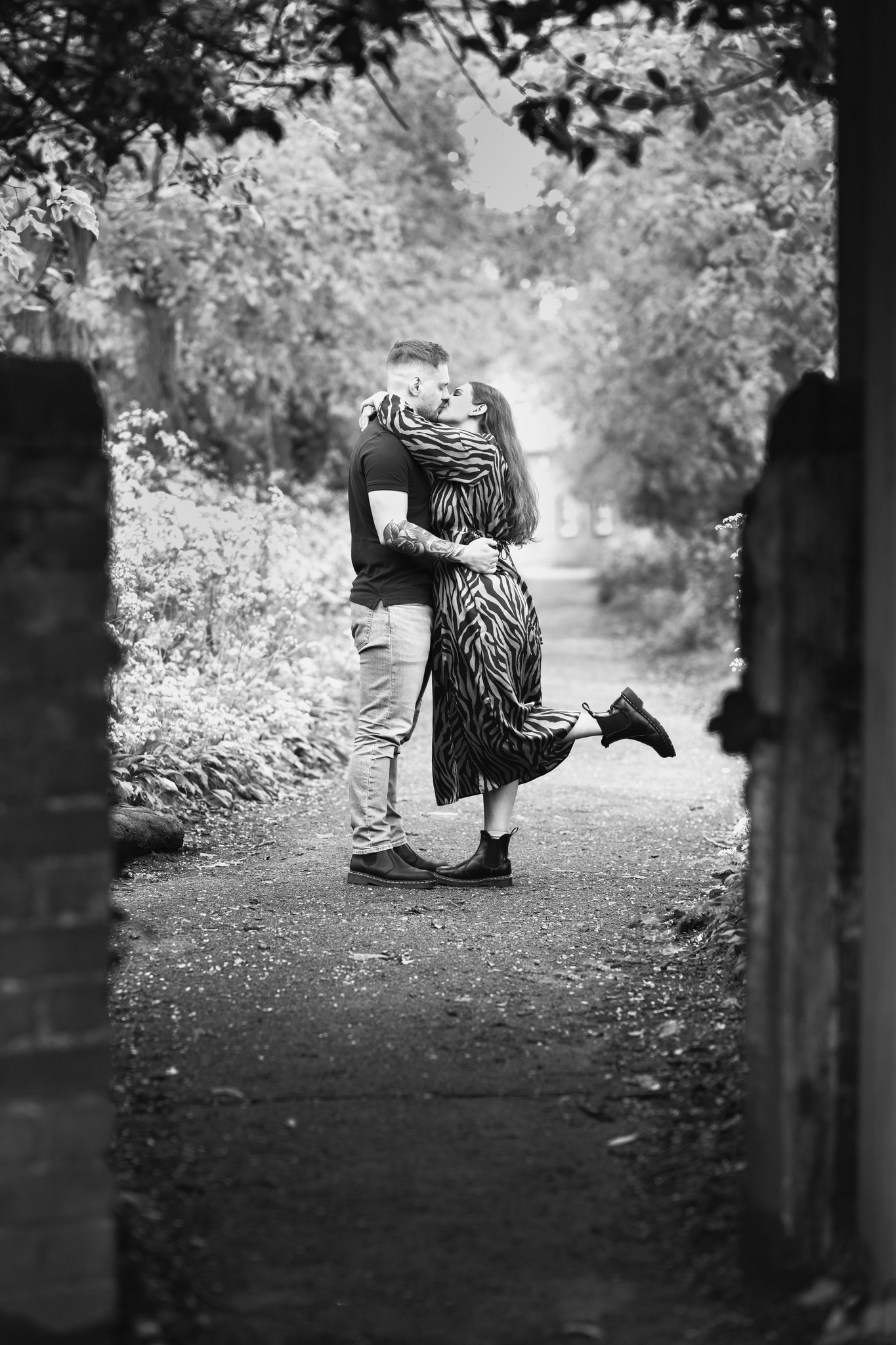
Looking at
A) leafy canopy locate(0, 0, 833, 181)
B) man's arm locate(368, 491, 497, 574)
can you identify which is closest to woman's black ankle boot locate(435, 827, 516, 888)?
man's arm locate(368, 491, 497, 574)

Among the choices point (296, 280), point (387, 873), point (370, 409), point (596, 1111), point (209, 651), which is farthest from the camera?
point (296, 280)

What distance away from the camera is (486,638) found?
20.9ft

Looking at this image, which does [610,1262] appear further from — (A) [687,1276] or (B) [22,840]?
(B) [22,840]

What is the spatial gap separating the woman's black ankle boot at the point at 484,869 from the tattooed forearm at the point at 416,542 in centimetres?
127

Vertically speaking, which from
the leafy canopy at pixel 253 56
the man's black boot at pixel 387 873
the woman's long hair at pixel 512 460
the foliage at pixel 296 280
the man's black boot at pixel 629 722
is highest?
the foliage at pixel 296 280

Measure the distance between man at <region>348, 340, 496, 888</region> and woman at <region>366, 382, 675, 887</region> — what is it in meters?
0.07

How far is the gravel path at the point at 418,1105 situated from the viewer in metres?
2.94

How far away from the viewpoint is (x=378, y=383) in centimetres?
1762

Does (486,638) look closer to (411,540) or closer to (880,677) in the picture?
(411,540)

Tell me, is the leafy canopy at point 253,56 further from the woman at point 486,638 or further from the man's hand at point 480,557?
the man's hand at point 480,557

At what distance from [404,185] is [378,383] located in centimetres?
262

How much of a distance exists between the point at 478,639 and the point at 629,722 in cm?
78

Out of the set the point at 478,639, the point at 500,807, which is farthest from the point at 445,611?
the point at 500,807

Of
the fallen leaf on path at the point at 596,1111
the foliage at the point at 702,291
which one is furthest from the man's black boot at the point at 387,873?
the foliage at the point at 702,291
